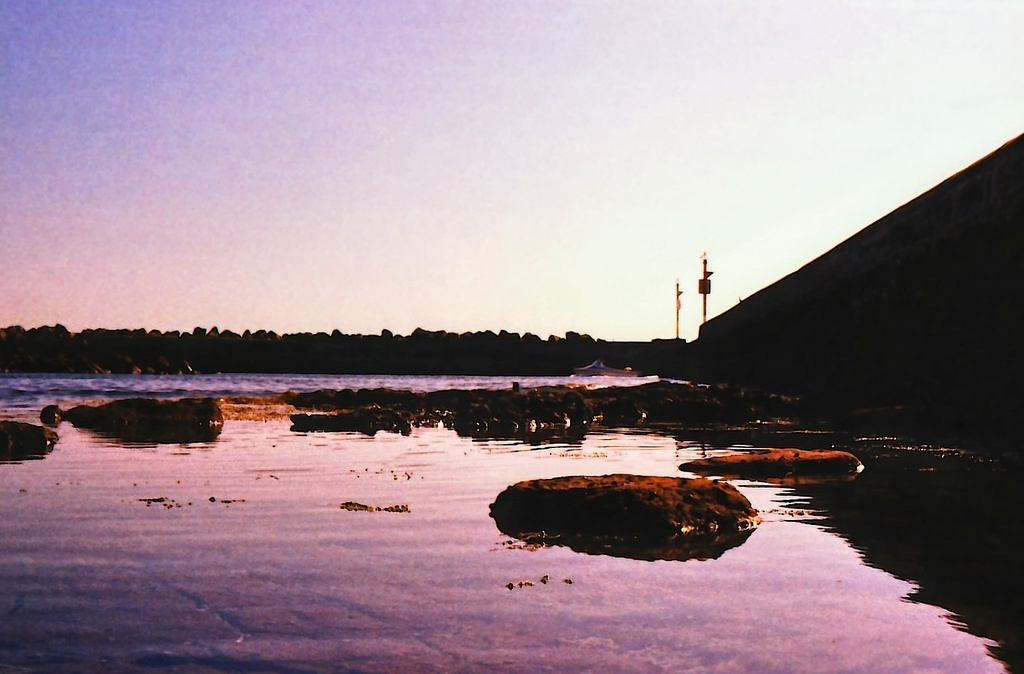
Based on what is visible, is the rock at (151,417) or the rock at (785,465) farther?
the rock at (151,417)

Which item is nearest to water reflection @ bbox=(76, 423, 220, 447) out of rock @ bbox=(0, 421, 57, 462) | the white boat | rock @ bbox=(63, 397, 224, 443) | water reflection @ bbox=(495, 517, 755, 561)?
rock @ bbox=(63, 397, 224, 443)

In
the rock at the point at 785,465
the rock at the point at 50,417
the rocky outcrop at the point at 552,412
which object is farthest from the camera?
the rock at the point at 50,417

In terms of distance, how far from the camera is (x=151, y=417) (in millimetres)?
20797

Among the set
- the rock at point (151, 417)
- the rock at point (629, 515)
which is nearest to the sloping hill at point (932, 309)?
the rock at point (629, 515)

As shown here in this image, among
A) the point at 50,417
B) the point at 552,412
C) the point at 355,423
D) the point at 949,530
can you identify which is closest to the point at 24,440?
the point at 50,417

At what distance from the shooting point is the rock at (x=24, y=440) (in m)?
13.9

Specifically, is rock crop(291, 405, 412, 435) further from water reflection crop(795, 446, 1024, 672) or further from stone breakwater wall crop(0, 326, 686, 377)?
stone breakwater wall crop(0, 326, 686, 377)

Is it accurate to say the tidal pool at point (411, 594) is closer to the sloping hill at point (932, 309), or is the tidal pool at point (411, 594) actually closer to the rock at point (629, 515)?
the rock at point (629, 515)

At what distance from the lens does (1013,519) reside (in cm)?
807

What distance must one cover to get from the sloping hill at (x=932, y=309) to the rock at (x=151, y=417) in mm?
12460

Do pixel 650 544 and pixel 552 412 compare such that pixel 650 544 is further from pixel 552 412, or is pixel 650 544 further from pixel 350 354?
pixel 350 354

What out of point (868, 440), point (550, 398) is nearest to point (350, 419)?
point (550, 398)

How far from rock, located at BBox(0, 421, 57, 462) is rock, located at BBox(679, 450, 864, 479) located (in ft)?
28.1

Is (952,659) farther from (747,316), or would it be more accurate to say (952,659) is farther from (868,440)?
(747,316)
